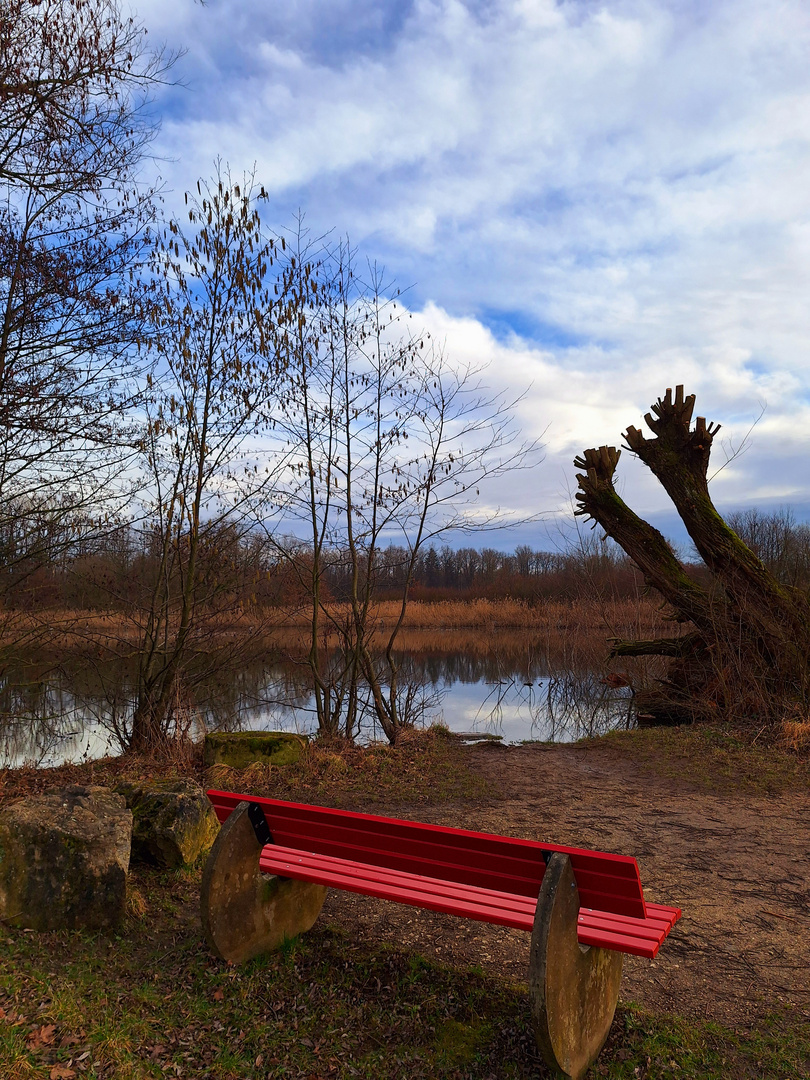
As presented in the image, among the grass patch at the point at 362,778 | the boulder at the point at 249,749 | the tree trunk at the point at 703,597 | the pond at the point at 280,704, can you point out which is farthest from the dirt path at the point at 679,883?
the pond at the point at 280,704

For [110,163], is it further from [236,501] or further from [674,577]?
[674,577]

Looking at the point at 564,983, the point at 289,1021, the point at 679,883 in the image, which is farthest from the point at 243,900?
the point at 679,883

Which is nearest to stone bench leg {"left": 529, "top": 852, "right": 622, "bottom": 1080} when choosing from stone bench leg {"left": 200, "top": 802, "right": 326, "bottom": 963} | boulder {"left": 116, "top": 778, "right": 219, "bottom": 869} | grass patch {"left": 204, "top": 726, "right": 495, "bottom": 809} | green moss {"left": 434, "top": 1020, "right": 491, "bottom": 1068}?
green moss {"left": 434, "top": 1020, "right": 491, "bottom": 1068}

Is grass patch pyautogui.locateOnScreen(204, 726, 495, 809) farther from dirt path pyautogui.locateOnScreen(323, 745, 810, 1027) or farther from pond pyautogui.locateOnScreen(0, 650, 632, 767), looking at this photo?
pond pyautogui.locateOnScreen(0, 650, 632, 767)

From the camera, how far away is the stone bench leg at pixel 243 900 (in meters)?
3.39

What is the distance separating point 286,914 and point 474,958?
0.95 m

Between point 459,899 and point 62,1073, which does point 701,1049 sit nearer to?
point 459,899

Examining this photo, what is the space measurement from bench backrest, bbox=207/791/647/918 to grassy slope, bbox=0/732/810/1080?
1.91 ft

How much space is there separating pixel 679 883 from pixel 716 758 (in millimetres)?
3767

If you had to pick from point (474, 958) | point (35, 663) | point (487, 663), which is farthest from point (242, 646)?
point (487, 663)

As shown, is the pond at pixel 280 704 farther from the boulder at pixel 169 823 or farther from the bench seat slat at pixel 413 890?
the bench seat slat at pixel 413 890

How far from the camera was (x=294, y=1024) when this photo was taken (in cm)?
307

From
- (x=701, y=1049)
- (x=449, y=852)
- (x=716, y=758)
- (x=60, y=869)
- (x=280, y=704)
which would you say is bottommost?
(x=716, y=758)

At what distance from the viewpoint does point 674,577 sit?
11.1m
